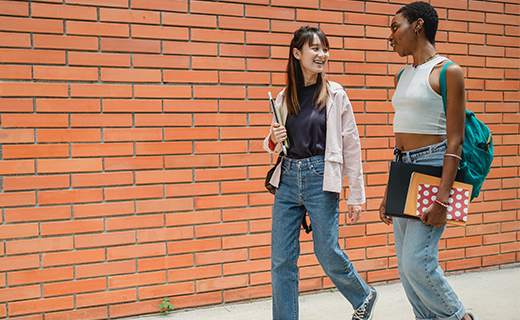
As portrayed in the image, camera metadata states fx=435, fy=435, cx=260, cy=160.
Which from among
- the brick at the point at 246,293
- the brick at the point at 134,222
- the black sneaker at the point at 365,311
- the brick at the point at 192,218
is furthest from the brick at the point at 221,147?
the black sneaker at the point at 365,311

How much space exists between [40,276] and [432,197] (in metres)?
2.45

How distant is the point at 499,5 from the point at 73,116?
3.77m

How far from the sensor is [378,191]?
3.65 m

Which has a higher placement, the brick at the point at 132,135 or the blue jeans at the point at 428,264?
the brick at the point at 132,135

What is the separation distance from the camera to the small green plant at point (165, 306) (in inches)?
121

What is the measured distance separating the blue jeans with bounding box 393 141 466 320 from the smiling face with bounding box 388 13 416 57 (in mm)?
534

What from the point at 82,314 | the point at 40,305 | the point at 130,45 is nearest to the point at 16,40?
the point at 130,45

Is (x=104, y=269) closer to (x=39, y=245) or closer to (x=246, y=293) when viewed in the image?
(x=39, y=245)

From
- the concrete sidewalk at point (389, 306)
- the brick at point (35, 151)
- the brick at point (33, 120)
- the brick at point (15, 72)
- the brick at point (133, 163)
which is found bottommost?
the concrete sidewalk at point (389, 306)

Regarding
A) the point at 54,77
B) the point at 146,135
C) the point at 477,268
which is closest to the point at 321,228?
the point at 146,135

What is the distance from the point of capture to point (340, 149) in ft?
8.09

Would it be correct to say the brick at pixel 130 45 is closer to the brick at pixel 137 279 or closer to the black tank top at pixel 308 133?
the black tank top at pixel 308 133

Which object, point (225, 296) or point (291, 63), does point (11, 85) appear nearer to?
point (291, 63)

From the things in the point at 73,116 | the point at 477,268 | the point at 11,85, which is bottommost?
the point at 477,268
